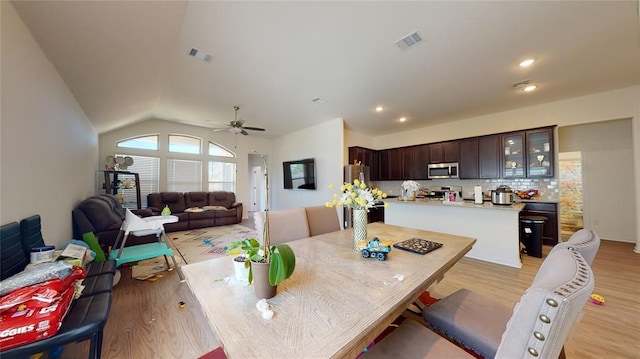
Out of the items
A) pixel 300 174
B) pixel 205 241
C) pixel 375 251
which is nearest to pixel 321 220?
pixel 375 251

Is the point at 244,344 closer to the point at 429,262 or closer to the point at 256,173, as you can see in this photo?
the point at 429,262

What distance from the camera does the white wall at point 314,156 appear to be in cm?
524

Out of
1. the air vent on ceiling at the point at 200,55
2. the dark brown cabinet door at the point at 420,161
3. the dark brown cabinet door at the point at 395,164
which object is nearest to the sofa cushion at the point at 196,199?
the air vent on ceiling at the point at 200,55

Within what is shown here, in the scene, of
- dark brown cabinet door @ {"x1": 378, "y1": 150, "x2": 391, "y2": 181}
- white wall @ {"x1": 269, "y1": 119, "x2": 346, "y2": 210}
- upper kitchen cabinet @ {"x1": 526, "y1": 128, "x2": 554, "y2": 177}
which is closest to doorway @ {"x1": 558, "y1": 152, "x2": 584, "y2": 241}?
upper kitchen cabinet @ {"x1": 526, "y1": 128, "x2": 554, "y2": 177}

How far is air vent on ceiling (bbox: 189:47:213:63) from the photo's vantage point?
103 inches

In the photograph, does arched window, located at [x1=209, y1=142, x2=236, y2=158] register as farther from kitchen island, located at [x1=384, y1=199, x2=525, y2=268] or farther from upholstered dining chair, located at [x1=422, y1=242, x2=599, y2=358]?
upholstered dining chair, located at [x1=422, y1=242, x2=599, y2=358]

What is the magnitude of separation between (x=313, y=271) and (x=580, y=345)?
7.33ft

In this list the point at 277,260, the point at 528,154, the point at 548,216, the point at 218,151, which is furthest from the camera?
the point at 218,151

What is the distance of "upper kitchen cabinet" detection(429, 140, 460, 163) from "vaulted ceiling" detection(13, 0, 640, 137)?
42.9 inches

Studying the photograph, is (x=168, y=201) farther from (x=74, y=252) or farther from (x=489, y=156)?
(x=489, y=156)

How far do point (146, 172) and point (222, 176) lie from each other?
1.96 m

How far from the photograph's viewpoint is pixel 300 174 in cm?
612

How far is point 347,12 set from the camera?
199 cm

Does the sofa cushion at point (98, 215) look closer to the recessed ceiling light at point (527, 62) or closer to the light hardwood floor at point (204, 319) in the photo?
the light hardwood floor at point (204, 319)
